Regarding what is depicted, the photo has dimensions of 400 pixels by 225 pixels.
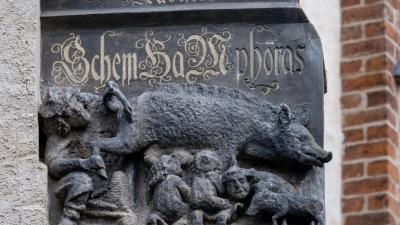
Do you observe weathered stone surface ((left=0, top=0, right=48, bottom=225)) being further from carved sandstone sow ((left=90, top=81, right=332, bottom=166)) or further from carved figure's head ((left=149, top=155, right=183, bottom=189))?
carved figure's head ((left=149, top=155, right=183, bottom=189))

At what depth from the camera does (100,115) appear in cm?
638

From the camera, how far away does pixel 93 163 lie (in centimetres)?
620

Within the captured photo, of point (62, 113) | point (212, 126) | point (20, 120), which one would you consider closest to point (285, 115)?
point (212, 126)

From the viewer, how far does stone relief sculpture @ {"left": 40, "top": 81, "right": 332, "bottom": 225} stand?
20.2ft

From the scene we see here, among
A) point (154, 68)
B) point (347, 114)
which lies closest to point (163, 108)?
point (154, 68)

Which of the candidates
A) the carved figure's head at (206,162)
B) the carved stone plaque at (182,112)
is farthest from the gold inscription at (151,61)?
the carved figure's head at (206,162)

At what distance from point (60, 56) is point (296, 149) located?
1.05 metres

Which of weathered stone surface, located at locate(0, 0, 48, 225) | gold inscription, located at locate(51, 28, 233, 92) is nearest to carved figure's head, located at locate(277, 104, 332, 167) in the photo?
gold inscription, located at locate(51, 28, 233, 92)

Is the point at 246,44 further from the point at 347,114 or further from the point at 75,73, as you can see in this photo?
the point at 347,114

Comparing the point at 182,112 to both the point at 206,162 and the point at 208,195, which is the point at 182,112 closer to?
the point at 206,162

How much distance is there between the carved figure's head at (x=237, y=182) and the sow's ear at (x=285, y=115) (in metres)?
0.27

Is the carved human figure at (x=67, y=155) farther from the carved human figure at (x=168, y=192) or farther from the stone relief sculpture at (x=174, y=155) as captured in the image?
the carved human figure at (x=168, y=192)

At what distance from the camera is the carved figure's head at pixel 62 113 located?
628 centimetres

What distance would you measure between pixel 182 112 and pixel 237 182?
0.37 meters
